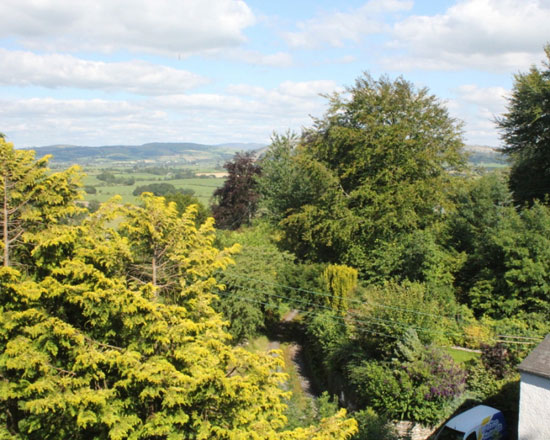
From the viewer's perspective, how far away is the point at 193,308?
1056cm

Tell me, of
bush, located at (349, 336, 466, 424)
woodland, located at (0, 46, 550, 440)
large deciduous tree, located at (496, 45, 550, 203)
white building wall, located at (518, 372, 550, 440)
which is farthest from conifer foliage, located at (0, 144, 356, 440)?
large deciduous tree, located at (496, 45, 550, 203)

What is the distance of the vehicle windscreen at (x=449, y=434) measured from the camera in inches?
524

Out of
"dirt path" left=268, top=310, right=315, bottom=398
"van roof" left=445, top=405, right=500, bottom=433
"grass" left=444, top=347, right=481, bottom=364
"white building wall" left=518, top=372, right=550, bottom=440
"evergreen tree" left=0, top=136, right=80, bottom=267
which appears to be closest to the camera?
"evergreen tree" left=0, top=136, right=80, bottom=267

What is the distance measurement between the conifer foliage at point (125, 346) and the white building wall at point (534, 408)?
5349mm

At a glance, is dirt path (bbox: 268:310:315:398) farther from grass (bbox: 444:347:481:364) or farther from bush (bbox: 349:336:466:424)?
grass (bbox: 444:347:481:364)

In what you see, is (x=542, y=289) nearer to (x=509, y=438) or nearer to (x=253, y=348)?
(x=509, y=438)

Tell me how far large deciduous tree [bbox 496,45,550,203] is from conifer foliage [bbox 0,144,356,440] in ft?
70.5

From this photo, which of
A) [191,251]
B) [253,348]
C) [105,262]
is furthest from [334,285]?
[105,262]

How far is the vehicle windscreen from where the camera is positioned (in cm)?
1332

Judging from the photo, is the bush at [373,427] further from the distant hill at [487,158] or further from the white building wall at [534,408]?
the distant hill at [487,158]

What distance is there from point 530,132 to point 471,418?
59.6 ft

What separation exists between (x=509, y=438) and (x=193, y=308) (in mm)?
10850

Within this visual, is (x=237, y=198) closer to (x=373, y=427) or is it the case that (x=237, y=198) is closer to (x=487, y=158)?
(x=373, y=427)

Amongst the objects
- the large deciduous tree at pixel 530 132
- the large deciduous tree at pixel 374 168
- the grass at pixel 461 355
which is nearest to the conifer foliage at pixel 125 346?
the grass at pixel 461 355
